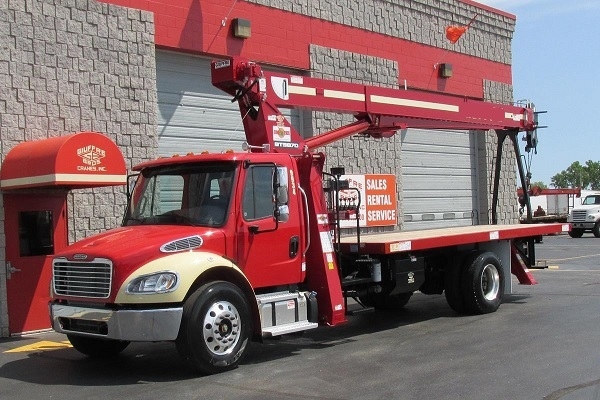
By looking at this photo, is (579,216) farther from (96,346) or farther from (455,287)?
(96,346)

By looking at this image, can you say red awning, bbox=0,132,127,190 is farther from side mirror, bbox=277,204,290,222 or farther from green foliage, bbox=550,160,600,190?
green foliage, bbox=550,160,600,190

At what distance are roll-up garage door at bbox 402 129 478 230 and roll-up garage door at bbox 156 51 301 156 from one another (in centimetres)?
587

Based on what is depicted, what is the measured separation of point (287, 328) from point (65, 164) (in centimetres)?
414

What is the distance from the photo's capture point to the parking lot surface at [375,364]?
7.43m

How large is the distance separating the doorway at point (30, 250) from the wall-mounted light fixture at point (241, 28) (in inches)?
201

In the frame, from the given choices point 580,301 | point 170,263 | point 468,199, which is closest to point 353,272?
point 170,263

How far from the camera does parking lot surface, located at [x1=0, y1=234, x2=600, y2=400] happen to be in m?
7.43

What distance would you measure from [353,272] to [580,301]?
4.52 meters

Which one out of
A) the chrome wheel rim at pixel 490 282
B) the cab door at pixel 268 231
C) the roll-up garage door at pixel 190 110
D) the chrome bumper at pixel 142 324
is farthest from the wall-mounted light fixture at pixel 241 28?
the chrome bumper at pixel 142 324

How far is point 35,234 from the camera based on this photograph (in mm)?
12141

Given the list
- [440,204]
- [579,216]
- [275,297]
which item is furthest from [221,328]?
[579,216]

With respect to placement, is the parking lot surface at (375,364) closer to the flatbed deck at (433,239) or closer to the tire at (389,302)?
the tire at (389,302)

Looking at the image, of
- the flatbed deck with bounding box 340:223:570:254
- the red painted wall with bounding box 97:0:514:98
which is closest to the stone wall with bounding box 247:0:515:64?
the red painted wall with bounding box 97:0:514:98

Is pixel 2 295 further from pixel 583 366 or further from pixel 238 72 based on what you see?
pixel 583 366
